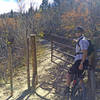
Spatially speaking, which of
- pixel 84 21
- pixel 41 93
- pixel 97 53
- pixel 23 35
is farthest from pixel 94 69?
pixel 84 21

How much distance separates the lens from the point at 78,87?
3578 mm

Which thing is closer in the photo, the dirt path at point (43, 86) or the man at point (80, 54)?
the man at point (80, 54)

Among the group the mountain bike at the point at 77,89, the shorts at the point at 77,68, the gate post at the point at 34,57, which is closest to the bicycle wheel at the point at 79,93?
the mountain bike at the point at 77,89

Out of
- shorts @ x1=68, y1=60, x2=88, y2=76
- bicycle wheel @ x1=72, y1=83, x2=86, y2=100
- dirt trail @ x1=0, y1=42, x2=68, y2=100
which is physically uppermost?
shorts @ x1=68, y1=60, x2=88, y2=76

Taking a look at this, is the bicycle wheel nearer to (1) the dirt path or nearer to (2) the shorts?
(2) the shorts

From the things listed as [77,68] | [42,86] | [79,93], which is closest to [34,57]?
[42,86]

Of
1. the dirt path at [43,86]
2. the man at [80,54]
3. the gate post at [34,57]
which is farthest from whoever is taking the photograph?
the gate post at [34,57]

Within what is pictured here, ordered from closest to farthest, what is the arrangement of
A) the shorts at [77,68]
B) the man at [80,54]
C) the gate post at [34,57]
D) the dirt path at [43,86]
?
the man at [80,54] < the shorts at [77,68] < the dirt path at [43,86] < the gate post at [34,57]

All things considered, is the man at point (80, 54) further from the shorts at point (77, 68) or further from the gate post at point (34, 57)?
the gate post at point (34, 57)

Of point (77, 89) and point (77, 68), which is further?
point (77, 89)

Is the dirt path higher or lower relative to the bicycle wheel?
lower

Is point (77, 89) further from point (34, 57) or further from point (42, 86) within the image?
point (34, 57)

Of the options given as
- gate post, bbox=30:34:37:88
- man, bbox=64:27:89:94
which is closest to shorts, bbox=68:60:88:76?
man, bbox=64:27:89:94

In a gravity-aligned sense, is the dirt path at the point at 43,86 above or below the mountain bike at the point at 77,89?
below
